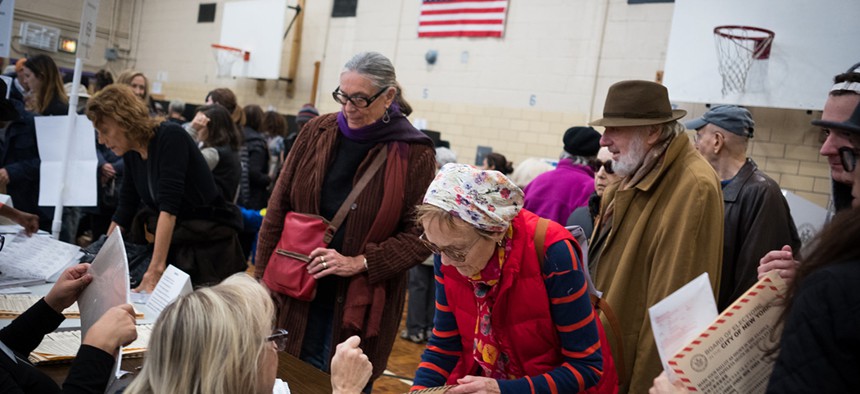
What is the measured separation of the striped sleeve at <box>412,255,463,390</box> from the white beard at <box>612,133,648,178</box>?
2.75 ft

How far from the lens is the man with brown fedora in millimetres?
2111

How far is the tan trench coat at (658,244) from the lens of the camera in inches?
82.7

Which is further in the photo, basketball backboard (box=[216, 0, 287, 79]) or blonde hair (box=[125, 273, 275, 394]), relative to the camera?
basketball backboard (box=[216, 0, 287, 79])

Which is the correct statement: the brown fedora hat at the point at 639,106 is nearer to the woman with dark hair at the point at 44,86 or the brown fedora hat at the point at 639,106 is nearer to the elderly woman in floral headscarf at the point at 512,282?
the elderly woman in floral headscarf at the point at 512,282

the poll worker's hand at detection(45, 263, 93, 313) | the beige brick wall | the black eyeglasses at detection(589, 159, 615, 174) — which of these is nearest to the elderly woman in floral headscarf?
the poll worker's hand at detection(45, 263, 93, 313)

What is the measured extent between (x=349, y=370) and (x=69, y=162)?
2496 millimetres

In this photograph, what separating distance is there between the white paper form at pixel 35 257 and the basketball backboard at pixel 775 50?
5.31 meters

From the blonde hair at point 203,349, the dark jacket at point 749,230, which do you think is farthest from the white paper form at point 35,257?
the dark jacket at point 749,230

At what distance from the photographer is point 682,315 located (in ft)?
4.13

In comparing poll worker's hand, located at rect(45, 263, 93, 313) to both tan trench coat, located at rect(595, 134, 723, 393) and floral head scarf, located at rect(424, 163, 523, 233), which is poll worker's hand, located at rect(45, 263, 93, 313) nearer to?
floral head scarf, located at rect(424, 163, 523, 233)

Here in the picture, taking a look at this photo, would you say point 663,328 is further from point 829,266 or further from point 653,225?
point 653,225

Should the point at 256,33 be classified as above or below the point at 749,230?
above

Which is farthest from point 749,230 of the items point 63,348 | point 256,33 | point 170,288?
point 256,33

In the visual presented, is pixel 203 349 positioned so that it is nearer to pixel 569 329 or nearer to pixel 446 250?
pixel 446 250
